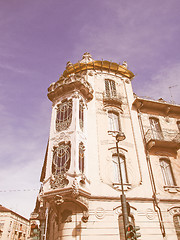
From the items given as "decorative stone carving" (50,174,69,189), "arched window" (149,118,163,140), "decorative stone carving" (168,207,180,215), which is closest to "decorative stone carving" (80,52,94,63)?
"arched window" (149,118,163,140)

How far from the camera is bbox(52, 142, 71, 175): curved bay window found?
12.8 m

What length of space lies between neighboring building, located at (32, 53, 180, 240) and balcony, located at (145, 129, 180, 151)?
31 millimetres

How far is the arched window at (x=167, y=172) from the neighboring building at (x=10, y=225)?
38047 millimetres

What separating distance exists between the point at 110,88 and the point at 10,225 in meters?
39.5

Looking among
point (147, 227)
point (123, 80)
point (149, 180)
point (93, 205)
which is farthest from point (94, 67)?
point (147, 227)

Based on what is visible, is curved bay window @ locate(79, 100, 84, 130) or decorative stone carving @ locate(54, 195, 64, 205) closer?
decorative stone carving @ locate(54, 195, 64, 205)

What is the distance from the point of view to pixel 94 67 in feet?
70.0

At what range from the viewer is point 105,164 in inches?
570

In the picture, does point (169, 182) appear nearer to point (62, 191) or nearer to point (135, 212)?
point (135, 212)

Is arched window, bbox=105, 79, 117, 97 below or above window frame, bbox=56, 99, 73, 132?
Answer: above

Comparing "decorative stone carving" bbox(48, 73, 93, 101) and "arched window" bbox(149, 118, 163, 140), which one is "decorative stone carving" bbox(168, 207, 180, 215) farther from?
"decorative stone carving" bbox(48, 73, 93, 101)

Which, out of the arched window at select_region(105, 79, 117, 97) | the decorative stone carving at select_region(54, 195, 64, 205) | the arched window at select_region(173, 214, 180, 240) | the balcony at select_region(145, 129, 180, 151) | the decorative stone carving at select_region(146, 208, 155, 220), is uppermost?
the arched window at select_region(105, 79, 117, 97)

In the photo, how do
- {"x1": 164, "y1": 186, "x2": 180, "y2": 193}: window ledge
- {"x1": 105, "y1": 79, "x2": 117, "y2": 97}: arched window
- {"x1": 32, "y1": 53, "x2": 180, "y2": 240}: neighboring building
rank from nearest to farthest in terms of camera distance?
{"x1": 32, "y1": 53, "x2": 180, "y2": 240}: neighboring building
{"x1": 164, "y1": 186, "x2": 180, "y2": 193}: window ledge
{"x1": 105, "y1": 79, "x2": 117, "y2": 97}: arched window

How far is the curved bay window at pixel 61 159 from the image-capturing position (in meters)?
12.8
